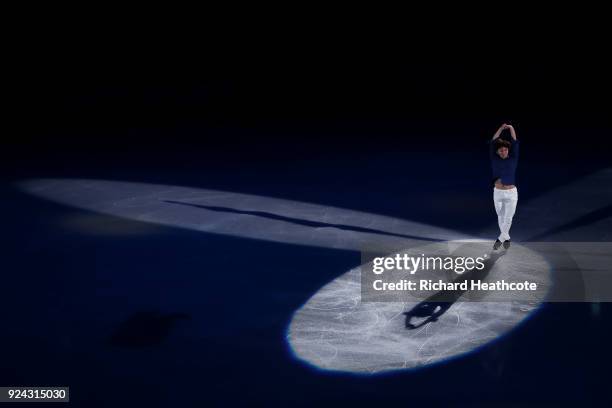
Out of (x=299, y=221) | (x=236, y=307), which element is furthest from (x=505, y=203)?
(x=236, y=307)

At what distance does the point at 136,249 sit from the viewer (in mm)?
7172

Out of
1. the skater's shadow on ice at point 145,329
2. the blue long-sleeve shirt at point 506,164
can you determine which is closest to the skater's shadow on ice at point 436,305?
the blue long-sleeve shirt at point 506,164

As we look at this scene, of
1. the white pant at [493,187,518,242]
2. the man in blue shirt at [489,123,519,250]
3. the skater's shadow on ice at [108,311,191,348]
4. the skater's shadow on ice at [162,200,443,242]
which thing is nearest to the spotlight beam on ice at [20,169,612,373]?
the skater's shadow on ice at [162,200,443,242]

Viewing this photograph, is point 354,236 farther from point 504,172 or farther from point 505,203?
point 504,172

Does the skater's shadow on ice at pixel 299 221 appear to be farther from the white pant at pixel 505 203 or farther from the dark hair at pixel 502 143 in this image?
the dark hair at pixel 502 143

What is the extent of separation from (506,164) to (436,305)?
157 cm

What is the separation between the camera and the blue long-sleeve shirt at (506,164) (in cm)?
607

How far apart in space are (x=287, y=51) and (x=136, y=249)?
11.2 metres

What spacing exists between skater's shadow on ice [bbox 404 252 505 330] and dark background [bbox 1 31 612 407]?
713 millimetres

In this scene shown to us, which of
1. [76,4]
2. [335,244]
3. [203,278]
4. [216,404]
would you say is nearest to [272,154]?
[335,244]

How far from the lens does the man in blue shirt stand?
19.9ft

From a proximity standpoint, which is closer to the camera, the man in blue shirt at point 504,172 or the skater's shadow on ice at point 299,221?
the man in blue shirt at point 504,172

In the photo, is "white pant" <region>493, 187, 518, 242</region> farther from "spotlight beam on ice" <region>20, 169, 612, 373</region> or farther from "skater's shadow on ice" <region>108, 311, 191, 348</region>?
"skater's shadow on ice" <region>108, 311, 191, 348</region>

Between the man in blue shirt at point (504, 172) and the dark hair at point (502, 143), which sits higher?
the dark hair at point (502, 143)
